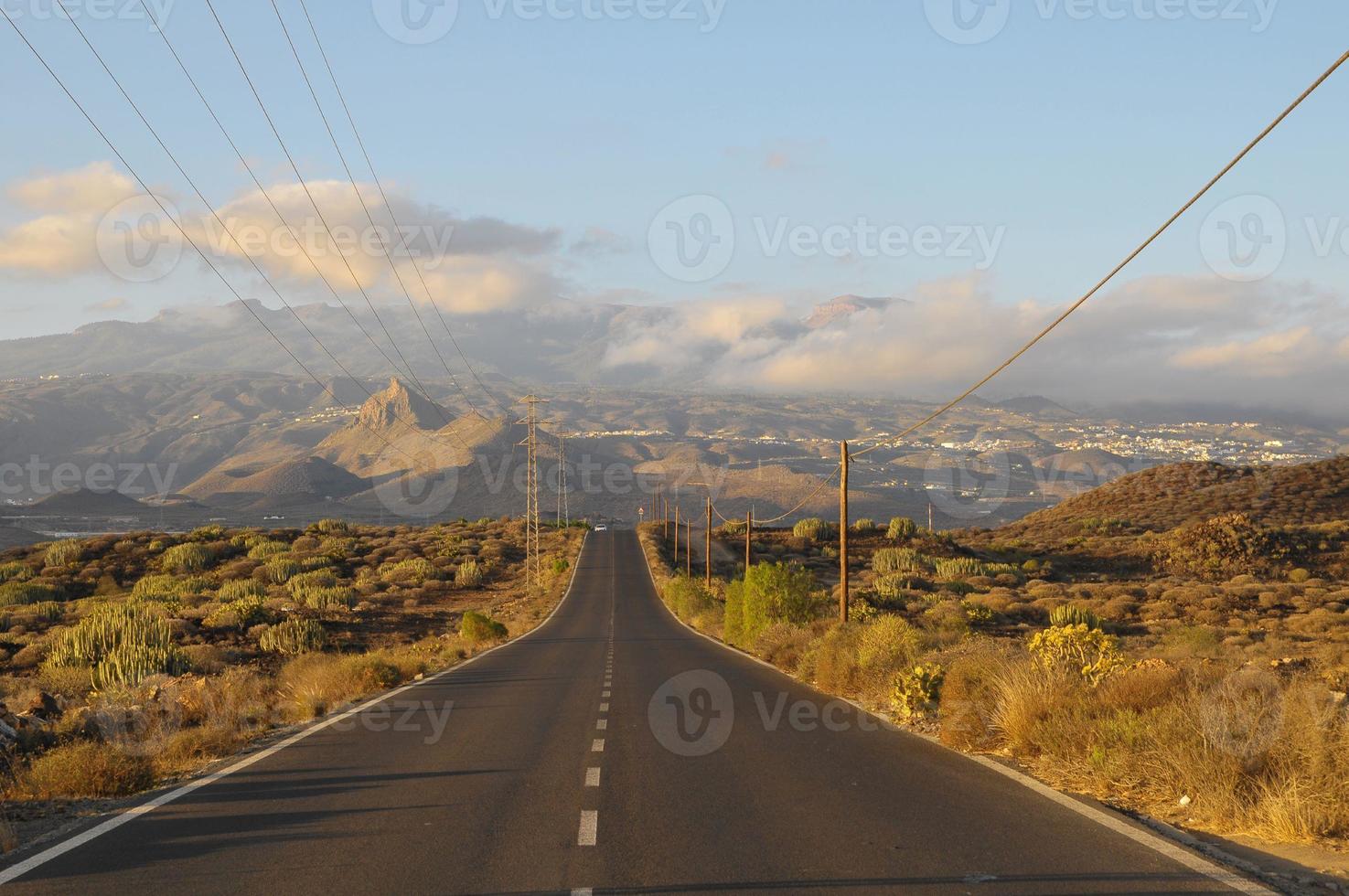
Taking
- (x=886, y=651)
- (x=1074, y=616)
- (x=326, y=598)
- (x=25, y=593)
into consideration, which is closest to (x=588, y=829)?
(x=886, y=651)

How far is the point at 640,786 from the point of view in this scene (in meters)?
9.82

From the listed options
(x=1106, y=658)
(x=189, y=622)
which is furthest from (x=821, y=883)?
(x=189, y=622)

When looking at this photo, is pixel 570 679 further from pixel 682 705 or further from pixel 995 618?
pixel 995 618

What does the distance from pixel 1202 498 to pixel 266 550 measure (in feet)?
255

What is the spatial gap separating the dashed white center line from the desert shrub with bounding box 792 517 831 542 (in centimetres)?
8126

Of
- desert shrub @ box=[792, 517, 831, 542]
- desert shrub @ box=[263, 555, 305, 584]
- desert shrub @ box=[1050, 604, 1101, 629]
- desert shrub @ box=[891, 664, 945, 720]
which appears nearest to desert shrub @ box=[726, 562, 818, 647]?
desert shrub @ box=[1050, 604, 1101, 629]

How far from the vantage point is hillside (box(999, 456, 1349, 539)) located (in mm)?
86250

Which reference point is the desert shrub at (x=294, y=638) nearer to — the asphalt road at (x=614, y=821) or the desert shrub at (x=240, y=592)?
the desert shrub at (x=240, y=592)

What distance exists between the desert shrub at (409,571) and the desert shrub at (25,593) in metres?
16.8

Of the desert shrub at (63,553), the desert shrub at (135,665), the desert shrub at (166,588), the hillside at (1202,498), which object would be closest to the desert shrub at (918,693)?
the desert shrub at (135,665)

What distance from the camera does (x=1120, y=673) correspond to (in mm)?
12086

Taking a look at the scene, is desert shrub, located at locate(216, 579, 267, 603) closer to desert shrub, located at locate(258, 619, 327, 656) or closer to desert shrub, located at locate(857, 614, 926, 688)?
desert shrub, located at locate(258, 619, 327, 656)

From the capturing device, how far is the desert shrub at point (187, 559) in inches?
2488

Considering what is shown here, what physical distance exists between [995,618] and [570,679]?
2400cm
